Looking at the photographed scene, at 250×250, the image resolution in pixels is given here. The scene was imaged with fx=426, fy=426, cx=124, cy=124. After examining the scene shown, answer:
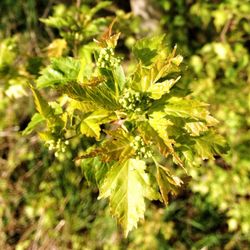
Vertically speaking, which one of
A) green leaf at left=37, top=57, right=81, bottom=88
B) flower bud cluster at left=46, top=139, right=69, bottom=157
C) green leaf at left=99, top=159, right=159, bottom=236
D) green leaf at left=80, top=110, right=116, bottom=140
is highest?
green leaf at left=37, top=57, right=81, bottom=88

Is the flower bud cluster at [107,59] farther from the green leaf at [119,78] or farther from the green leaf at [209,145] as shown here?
the green leaf at [209,145]

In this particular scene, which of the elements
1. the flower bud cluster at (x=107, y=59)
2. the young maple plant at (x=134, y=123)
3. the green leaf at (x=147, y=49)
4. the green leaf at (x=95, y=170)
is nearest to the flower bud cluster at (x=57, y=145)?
the young maple plant at (x=134, y=123)

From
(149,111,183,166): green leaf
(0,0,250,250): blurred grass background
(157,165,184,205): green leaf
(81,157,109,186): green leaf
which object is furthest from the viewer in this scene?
(0,0,250,250): blurred grass background

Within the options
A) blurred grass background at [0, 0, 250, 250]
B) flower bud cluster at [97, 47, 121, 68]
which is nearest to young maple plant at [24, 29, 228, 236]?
flower bud cluster at [97, 47, 121, 68]

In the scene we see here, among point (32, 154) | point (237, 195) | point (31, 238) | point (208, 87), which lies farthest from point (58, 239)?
point (208, 87)

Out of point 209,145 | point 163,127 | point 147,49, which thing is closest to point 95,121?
point 163,127

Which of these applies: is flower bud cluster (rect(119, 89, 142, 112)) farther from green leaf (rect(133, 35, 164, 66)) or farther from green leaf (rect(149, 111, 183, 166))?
green leaf (rect(133, 35, 164, 66))

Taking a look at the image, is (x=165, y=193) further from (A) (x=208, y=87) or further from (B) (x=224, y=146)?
(A) (x=208, y=87)

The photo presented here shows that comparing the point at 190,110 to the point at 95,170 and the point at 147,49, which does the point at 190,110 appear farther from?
the point at 95,170
